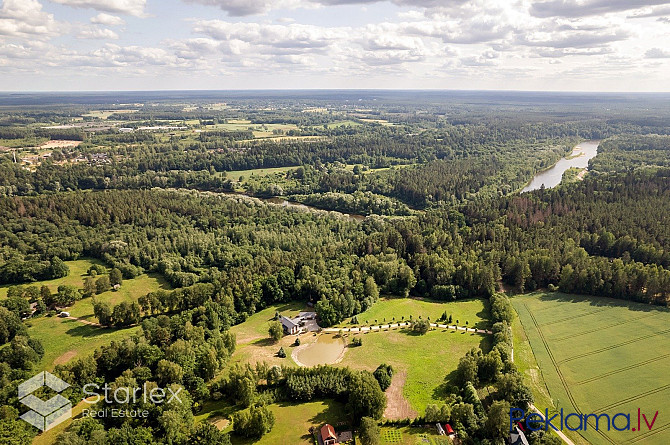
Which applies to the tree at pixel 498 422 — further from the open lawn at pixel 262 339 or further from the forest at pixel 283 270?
the open lawn at pixel 262 339

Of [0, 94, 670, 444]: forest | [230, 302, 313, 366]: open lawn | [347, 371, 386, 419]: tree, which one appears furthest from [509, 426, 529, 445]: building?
[230, 302, 313, 366]: open lawn

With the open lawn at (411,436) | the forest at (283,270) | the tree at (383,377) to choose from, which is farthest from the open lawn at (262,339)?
the open lawn at (411,436)

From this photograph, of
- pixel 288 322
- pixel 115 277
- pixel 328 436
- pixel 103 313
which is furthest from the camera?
pixel 115 277

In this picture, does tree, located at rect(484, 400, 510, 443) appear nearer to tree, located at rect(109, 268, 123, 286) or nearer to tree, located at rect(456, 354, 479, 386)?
tree, located at rect(456, 354, 479, 386)

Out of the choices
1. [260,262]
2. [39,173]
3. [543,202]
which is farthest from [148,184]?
[543,202]

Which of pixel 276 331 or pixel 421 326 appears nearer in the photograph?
pixel 276 331

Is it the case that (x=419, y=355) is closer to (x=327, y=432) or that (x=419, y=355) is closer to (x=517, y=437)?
(x=517, y=437)

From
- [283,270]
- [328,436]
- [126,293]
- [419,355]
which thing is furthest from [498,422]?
[126,293]
